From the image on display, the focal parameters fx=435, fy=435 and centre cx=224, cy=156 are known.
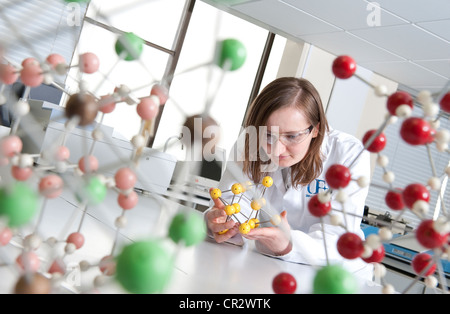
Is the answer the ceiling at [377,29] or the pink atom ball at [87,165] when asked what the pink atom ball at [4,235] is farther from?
the ceiling at [377,29]

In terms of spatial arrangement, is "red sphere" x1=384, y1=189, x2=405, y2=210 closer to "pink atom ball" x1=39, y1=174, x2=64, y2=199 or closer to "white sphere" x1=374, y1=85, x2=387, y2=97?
"white sphere" x1=374, y1=85, x2=387, y2=97

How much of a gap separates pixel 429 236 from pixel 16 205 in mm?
290

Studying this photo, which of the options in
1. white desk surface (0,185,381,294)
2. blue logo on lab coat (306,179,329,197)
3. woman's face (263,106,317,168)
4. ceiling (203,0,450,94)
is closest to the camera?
white desk surface (0,185,381,294)

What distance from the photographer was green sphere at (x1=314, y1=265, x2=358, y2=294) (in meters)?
0.29

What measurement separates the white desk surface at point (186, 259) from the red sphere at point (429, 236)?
0.16 metres

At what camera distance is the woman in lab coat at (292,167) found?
1.08m

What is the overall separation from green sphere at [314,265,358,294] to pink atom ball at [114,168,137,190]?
15cm

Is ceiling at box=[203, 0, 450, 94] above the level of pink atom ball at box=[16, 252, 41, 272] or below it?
above

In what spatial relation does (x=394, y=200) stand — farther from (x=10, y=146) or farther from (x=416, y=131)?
(x=10, y=146)

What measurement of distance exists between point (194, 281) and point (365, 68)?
13.8ft

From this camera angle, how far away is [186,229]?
0.94ft

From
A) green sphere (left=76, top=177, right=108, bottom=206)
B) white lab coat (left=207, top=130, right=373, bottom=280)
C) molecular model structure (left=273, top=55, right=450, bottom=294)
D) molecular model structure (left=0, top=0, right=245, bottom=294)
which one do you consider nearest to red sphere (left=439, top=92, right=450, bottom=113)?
molecular model structure (left=273, top=55, right=450, bottom=294)
